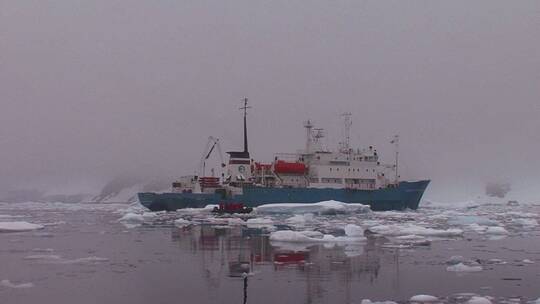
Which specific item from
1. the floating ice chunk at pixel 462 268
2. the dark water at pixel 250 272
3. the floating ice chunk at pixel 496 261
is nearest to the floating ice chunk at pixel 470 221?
the dark water at pixel 250 272

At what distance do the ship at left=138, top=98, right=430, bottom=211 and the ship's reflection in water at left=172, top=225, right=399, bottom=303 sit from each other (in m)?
21.2

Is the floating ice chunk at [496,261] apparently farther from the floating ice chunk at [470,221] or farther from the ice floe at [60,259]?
the floating ice chunk at [470,221]

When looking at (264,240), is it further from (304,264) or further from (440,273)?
(440,273)

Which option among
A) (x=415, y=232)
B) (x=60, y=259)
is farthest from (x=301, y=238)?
(x=60, y=259)

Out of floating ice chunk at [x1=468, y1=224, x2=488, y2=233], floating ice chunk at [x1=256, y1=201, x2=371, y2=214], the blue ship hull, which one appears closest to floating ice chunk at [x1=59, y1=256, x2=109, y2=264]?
floating ice chunk at [x1=468, y1=224, x2=488, y2=233]

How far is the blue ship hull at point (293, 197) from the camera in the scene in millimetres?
40156

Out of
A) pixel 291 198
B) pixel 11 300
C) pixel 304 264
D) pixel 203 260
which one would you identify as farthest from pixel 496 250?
pixel 291 198

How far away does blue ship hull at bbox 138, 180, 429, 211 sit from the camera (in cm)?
4016

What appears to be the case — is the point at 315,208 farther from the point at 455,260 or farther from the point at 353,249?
the point at 455,260

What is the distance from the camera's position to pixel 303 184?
138ft

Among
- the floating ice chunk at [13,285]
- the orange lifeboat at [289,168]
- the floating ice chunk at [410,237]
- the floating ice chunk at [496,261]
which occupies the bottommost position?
the floating ice chunk at [13,285]

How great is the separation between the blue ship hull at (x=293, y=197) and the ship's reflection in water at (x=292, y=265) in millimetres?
20927

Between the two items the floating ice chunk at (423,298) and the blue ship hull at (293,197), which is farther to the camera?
the blue ship hull at (293,197)

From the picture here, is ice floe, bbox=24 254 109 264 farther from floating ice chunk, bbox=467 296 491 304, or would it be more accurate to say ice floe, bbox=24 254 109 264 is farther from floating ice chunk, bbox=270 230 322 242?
floating ice chunk, bbox=467 296 491 304
